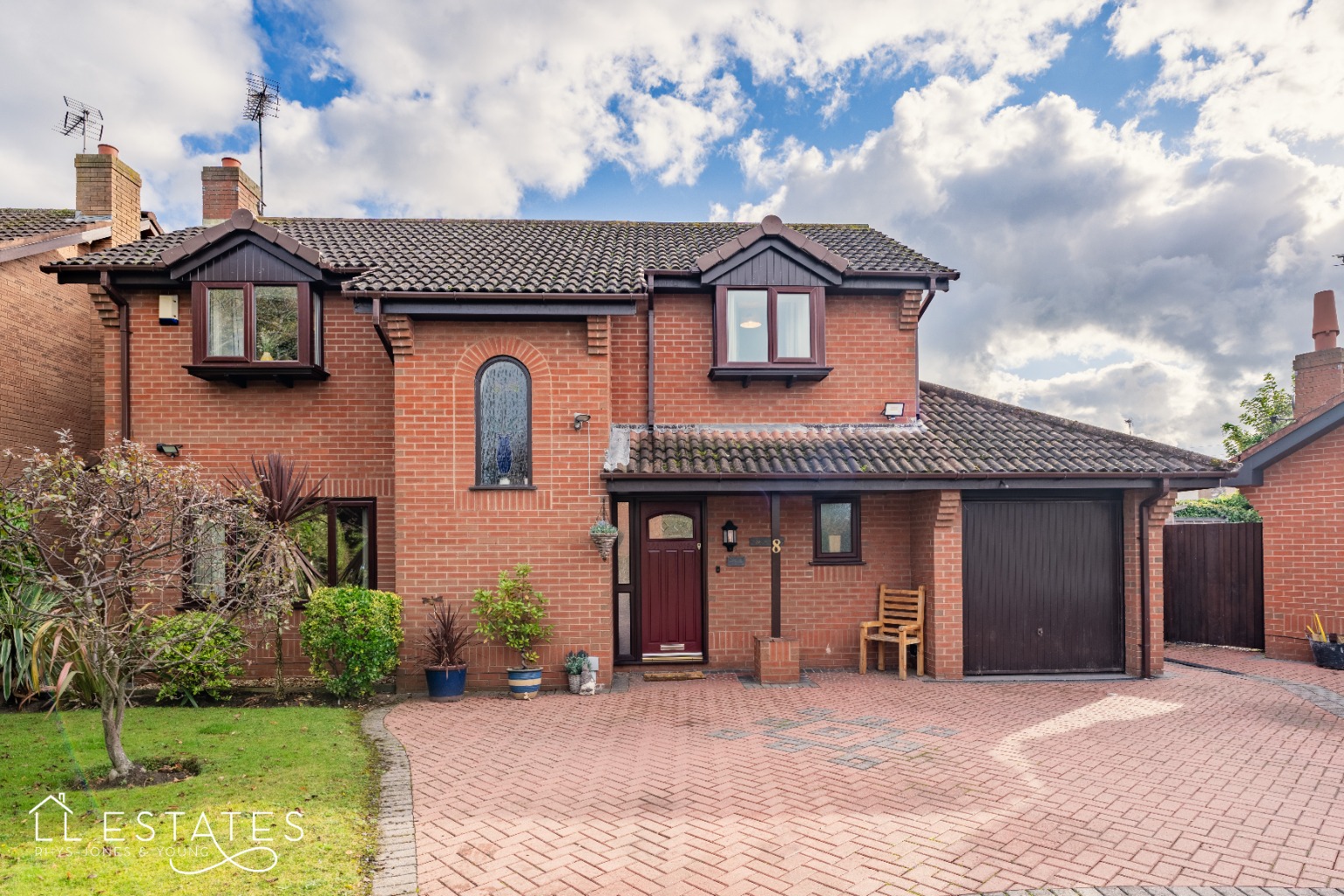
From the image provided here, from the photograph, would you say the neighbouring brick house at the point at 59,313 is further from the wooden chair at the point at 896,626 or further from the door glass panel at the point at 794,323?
the wooden chair at the point at 896,626

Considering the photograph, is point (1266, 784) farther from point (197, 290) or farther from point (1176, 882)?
point (197, 290)

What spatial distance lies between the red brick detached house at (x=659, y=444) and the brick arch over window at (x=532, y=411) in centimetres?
4

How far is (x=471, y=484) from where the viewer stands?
10195 millimetres

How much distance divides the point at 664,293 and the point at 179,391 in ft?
24.4

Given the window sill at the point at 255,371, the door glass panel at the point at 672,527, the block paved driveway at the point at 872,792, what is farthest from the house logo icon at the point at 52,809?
the door glass panel at the point at 672,527

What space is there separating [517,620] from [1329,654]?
12.3m

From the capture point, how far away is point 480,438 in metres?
10.3

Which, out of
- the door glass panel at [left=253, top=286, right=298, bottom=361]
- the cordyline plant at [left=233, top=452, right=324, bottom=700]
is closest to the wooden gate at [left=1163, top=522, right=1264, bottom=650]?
the cordyline plant at [left=233, top=452, right=324, bottom=700]

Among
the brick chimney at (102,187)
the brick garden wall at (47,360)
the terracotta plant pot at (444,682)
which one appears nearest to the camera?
the terracotta plant pot at (444,682)

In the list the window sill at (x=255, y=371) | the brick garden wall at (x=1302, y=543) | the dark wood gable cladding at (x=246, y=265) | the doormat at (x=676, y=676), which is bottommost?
the doormat at (x=676, y=676)

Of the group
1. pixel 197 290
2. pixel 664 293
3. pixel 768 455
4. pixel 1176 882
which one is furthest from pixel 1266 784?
pixel 197 290

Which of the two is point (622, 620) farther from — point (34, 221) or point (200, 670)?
point (34, 221)

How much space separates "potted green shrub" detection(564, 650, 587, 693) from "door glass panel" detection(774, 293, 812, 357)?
5475mm

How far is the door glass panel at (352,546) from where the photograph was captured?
10969 millimetres
